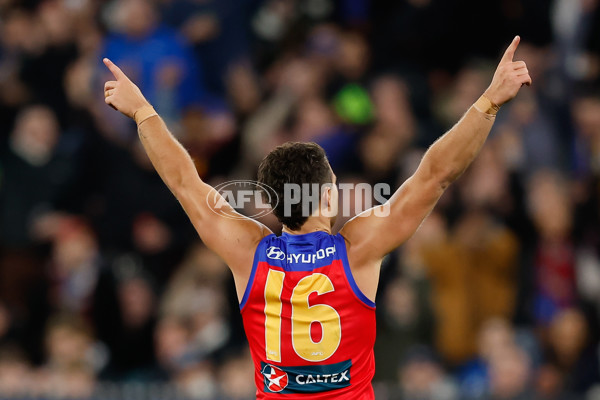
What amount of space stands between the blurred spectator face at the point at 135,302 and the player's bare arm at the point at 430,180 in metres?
5.47

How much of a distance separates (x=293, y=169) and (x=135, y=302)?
5.54 meters

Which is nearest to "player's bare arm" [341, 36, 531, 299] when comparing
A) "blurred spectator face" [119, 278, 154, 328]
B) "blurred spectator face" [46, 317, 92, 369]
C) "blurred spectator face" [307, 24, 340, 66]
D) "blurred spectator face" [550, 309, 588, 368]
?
"blurred spectator face" [550, 309, 588, 368]

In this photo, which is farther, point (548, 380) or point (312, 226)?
point (548, 380)

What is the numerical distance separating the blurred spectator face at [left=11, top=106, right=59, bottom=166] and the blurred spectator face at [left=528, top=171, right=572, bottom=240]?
5182 mm

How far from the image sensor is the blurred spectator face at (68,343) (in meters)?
9.45

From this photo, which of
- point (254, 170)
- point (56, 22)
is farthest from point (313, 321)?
point (56, 22)

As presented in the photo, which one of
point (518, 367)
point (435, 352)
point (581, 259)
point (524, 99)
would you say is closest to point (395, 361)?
point (435, 352)

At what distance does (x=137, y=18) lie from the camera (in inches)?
415

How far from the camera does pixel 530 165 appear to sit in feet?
31.6

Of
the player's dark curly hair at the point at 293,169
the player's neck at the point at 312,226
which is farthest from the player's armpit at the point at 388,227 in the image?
the player's dark curly hair at the point at 293,169

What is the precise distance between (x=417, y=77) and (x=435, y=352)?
3351 mm

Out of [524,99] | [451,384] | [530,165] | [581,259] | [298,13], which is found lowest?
[451,384]

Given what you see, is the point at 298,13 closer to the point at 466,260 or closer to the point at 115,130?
the point at 115,130

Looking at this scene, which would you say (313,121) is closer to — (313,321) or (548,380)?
(548,380)
